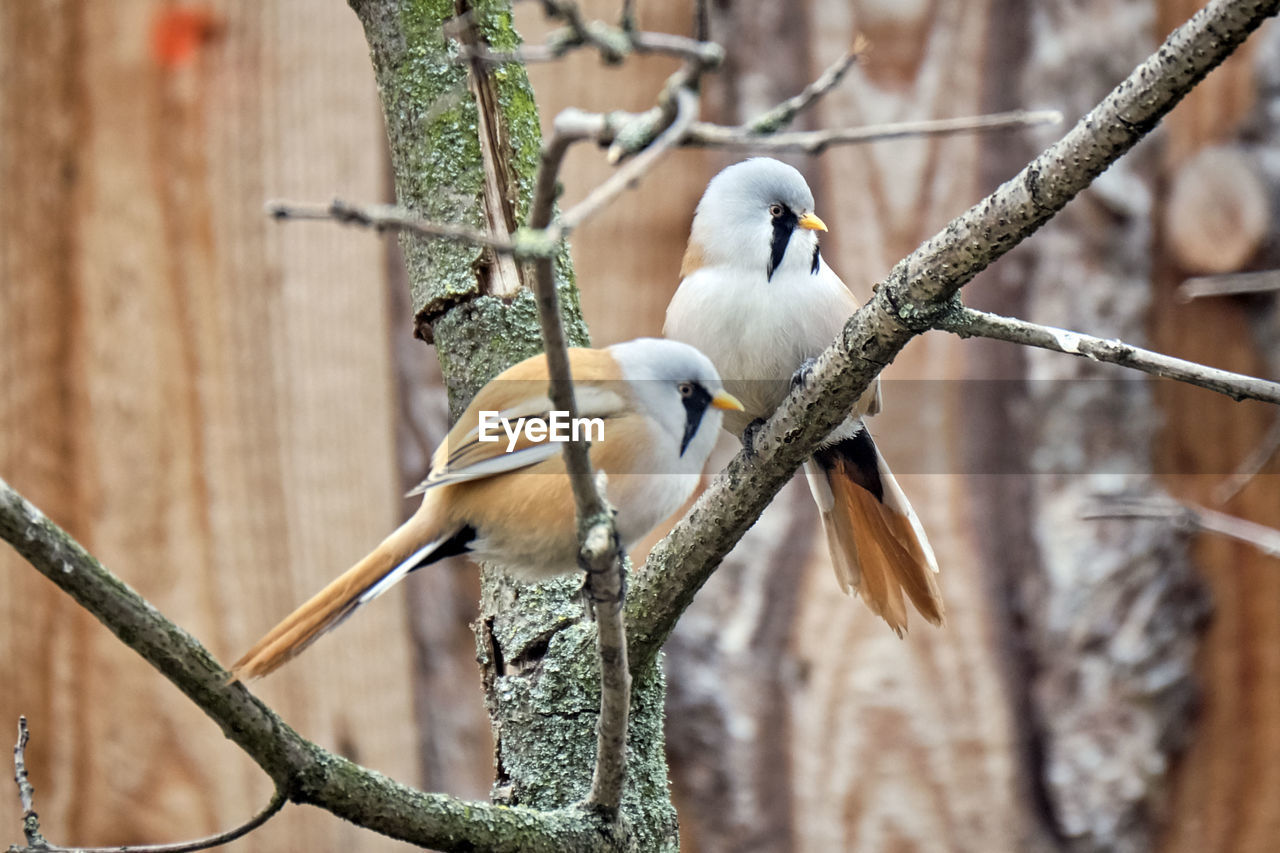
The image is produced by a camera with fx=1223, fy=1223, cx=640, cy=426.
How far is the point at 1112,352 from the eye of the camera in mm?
1254

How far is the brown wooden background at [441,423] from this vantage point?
2830 millimetres

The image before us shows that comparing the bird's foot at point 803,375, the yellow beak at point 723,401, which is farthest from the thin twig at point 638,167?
the bird's foot at point 803,375

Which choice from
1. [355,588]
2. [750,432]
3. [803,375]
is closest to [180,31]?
[750,432]

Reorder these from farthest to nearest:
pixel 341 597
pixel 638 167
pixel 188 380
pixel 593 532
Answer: pixel 188 380, pixel 341 597, pixel 593 532, pixel 638 167

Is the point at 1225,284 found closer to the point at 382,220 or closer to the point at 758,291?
the point at 758,291

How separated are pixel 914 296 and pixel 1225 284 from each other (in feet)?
5.44

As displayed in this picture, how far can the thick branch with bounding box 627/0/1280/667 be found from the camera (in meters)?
1.11

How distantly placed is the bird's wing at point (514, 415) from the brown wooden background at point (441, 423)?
1.59 m

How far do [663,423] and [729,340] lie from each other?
483 mm

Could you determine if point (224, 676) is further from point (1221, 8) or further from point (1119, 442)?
point (1119, 442)

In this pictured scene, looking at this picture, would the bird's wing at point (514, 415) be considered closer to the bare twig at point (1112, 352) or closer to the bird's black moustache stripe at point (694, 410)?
the bird's black moustache stripe at point (694, 410)

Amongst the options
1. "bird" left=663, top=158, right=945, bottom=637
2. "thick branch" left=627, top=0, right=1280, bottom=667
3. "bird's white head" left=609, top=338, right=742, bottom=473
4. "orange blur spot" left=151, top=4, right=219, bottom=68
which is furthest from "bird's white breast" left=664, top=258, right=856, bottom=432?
"orange blur spot" left=151, top=4, right=219, bottom=68

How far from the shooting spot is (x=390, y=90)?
1.98m

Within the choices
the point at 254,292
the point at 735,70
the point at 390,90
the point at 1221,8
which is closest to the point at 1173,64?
the point at 1221,8
